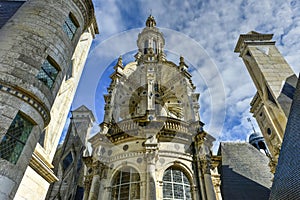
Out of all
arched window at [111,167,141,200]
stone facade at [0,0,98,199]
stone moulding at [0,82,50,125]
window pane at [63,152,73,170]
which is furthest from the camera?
window pane at [63,152,73,170]

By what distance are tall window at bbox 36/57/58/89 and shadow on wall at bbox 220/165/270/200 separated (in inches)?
557

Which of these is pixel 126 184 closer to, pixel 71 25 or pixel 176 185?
pixel 176 185

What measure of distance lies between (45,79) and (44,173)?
3.08 m

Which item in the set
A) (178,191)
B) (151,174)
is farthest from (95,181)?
(178,191)

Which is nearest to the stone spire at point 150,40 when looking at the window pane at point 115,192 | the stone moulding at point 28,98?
the window pane at point 115,192

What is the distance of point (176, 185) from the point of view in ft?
33.4

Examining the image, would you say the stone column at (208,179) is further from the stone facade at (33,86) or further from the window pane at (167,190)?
the stone facade at (33,86)

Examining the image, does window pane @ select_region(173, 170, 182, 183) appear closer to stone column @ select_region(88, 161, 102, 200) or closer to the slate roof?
stone column @ select_region(88, 161, 102, 200)

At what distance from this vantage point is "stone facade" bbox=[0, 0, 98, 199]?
4309mm

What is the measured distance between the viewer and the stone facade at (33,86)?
4.31 metres

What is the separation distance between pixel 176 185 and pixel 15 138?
26.8 feet

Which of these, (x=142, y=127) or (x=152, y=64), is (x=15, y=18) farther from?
(x=152, y=64)

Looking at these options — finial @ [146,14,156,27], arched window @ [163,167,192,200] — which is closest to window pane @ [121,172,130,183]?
arched window @ [163,167,192,200]

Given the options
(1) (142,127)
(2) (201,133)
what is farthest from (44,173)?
(2) (201,133)
